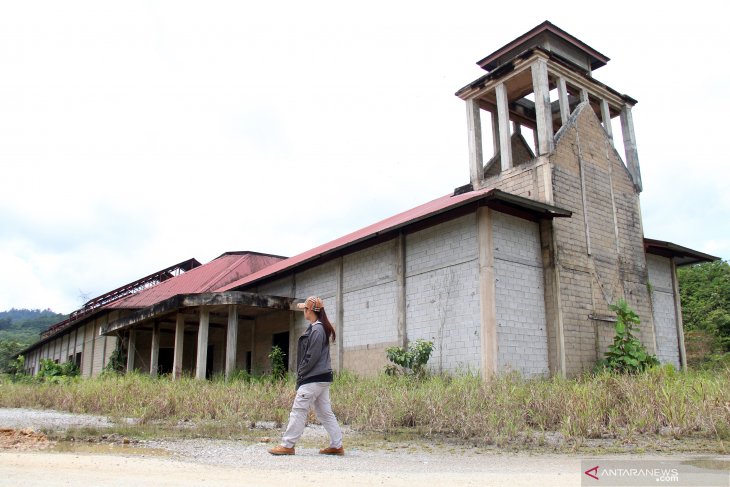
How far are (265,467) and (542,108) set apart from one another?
11.7m

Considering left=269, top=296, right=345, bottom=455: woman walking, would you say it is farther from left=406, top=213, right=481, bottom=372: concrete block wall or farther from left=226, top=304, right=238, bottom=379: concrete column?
left=226, top=304, right=238, bottom=379: concrete column

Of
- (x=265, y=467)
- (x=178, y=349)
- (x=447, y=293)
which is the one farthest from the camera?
(x=178, y=349)

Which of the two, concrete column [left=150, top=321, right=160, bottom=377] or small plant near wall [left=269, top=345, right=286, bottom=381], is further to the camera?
concrete column [left=150, top=321, right=160, bottom=377]

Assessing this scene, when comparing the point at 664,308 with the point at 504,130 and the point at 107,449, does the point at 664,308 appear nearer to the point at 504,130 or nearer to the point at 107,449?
the point at 504,130

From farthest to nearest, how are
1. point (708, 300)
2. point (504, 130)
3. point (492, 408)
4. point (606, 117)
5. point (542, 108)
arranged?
point (708, 300)
point (606, 117)
point (504, 130)
point (542, 108)
point (492, 408)

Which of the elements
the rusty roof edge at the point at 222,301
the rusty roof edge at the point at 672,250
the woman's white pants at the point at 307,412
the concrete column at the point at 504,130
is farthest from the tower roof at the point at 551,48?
the woman's white pants at the point at 307,412

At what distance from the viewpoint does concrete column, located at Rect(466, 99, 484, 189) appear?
15.4 meters

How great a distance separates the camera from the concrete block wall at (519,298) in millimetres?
11875

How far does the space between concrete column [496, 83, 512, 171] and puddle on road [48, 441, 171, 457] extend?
11.0 metres

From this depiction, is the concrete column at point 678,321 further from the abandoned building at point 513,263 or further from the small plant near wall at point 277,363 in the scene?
the small plant near wall at point 277,363

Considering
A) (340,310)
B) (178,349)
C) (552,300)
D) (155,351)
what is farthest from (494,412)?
(155,351)

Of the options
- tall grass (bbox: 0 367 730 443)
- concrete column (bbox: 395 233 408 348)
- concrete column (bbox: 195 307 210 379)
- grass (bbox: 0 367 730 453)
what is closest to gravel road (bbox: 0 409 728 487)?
grass (bbox: 0 367 730 453)

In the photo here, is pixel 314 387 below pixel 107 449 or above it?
above

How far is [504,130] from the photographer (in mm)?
14773
